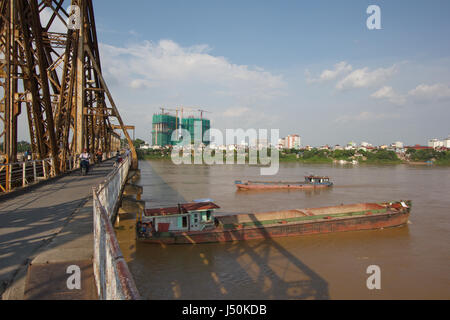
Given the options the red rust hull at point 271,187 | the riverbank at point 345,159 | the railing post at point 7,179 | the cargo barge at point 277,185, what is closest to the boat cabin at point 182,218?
the railing post at point 7,179

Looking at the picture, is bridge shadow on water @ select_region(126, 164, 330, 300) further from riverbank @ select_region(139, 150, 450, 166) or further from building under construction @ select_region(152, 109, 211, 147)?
building under construction @ select_region(152, 109, 211, 147)

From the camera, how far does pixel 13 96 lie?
12992mm

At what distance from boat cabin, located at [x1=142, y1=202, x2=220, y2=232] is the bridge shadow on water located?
0.89 meters

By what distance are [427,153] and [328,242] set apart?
10521 centimetres

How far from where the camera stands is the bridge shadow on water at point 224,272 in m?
10.0

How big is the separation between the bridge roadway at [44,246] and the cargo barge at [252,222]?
534 cm

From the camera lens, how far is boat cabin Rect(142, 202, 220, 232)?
47.6ft

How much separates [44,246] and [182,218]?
31.3 ft

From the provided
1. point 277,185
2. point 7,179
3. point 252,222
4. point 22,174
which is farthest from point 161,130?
point 7,179

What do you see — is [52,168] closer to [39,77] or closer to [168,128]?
[39,77]

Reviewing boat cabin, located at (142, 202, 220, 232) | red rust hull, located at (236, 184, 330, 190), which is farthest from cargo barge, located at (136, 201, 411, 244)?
red rust hull, located at (236, 184, 330, 190)

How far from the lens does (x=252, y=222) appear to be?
15969 millimetres
